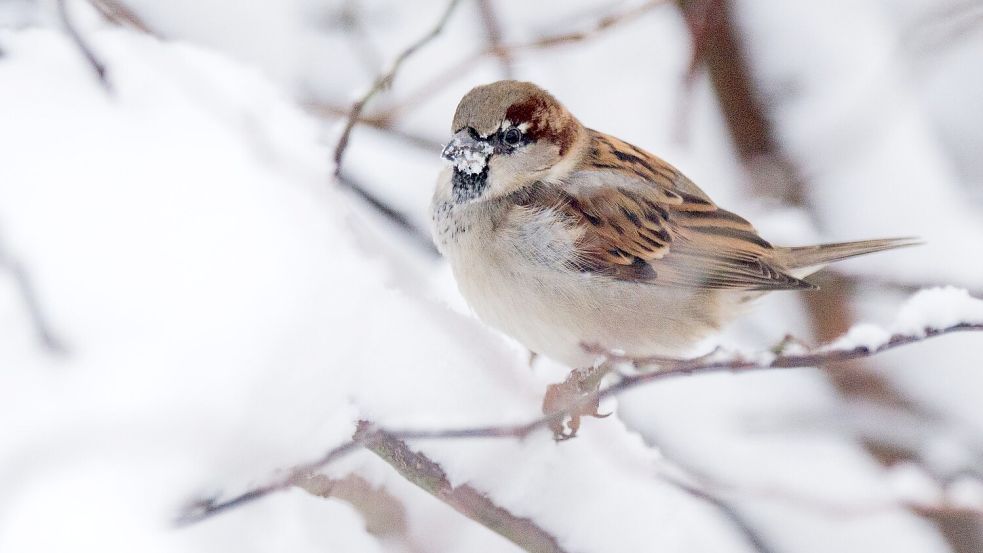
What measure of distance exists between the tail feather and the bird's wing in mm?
68

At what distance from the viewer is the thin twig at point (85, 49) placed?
2.22m

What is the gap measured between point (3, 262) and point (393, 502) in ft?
3.24

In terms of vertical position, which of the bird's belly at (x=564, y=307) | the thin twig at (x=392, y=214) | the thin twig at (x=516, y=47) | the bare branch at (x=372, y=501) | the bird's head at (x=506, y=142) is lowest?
the bare branch at (x=372, y=501)

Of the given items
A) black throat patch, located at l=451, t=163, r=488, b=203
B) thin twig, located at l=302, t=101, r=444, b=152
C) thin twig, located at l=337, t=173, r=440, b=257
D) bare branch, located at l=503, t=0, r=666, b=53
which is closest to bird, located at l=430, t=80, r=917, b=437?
black throat patch, located at l=451, t=163, r=488, b=203

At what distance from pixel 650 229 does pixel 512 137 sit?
0.44m

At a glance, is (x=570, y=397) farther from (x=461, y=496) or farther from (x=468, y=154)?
(x=468, y=154)

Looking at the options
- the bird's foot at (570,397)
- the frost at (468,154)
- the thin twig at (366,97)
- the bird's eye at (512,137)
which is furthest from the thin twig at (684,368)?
the bird's eye at (512,137)

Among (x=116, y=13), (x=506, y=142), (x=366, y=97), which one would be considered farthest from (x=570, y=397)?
(x=116, y=13)

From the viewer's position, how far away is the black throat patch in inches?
94.7

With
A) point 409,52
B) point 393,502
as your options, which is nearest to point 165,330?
point 393,502

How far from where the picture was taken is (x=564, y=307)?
2.28 meters

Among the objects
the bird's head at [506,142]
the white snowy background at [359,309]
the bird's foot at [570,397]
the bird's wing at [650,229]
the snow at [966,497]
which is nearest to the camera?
the snow at [966,497]

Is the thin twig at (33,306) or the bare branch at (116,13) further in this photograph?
the bare branch at (116,13)

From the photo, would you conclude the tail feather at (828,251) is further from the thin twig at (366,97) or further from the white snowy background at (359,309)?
the thin twig at (366,97)
